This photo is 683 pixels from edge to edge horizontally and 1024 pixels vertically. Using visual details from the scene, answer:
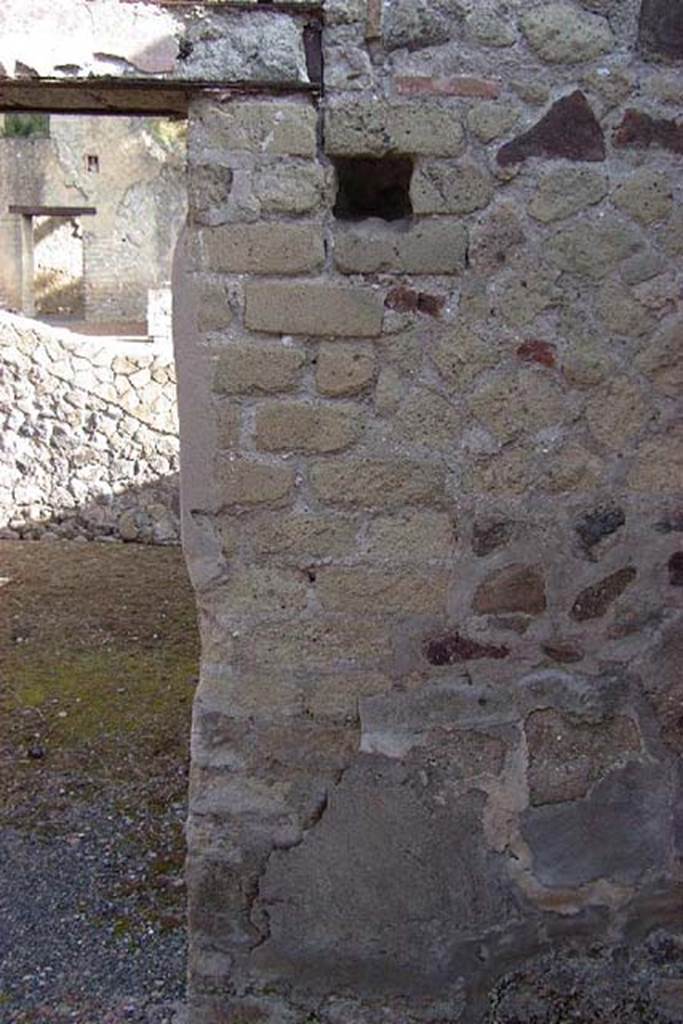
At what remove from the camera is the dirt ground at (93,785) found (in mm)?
3277

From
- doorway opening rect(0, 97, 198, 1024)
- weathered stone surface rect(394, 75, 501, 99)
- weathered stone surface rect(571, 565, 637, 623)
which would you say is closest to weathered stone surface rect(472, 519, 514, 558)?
weathered stone surface rect(571, 565, 637, 623)

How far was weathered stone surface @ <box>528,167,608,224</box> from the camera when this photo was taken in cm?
258

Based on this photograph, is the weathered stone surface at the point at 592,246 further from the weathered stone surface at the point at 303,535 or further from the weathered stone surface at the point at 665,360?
the weathered stone surface at the point at 303,535

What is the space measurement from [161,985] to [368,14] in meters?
2.45

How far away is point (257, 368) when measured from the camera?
2.66 meters

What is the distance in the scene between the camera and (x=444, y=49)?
2.54 m

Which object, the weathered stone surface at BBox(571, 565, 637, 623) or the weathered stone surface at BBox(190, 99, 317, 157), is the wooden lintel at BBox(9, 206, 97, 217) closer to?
the weathered stone surface at BBox(190, 99, 317, 157)

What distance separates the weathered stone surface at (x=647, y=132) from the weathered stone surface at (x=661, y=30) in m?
0.13

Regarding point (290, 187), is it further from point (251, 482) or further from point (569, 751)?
point (569, 751)

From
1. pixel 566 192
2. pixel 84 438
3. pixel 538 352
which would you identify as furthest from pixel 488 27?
pixel 84 438

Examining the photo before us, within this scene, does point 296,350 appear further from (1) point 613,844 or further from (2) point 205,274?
(1) point 613,844

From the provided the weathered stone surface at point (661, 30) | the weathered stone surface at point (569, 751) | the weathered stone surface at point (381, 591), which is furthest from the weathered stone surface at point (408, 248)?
the weathered stone surface at point (569, 751)

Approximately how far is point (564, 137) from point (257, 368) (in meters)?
0.82

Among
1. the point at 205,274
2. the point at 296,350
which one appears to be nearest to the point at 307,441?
the point at 296,350
